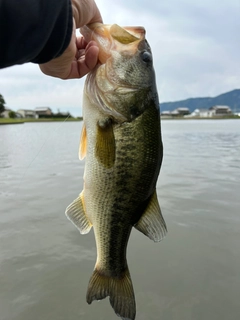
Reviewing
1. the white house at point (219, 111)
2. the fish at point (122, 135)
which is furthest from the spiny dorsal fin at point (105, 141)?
the white house at point (219, 111)

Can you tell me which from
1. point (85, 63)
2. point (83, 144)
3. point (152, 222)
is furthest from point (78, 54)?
point (152, 222)

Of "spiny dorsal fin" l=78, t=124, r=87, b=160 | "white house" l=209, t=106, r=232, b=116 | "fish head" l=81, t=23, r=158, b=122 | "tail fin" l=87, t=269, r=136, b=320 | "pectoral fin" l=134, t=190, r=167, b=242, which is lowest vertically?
"white house" l=209, t=106, r=232, b=116

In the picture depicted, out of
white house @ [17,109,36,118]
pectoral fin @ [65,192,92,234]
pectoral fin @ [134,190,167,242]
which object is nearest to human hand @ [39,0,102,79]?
pectoral fin @ [65,192,92,234]

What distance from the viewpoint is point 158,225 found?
2.08 meters

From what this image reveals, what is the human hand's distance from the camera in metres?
1.68

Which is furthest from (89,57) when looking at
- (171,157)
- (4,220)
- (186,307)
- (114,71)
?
(171,157)

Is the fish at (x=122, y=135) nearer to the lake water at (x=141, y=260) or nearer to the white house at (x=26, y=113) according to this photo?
the lake water at (x=141, y=260)

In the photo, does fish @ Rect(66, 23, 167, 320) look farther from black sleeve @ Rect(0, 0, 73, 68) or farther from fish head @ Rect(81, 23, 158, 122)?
black sleeve @ Rect(0, 0, 73, 68)

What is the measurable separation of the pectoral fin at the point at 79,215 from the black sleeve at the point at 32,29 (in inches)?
40.0

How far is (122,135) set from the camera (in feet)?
6.18

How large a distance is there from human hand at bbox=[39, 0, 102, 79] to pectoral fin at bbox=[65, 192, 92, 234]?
83 cm

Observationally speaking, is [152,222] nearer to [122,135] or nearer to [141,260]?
[122,135]

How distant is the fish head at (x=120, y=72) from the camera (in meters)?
1.90

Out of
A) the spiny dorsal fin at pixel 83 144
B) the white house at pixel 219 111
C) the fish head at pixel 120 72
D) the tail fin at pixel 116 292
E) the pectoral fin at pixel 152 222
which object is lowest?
the white house at pixel 219 111
